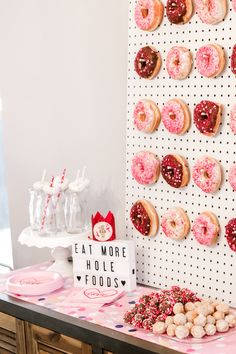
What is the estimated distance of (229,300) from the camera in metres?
2.10

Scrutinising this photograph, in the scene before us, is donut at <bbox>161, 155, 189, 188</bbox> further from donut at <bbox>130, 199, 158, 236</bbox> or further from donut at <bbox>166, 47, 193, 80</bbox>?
donut at <bbox>166, 47, 193, 80</bbox>

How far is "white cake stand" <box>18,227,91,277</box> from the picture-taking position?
2369mm

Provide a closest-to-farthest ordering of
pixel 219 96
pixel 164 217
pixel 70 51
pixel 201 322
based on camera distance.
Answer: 1. pixel 201 322
2. pixel 219 96
3. pixel 164 217
4. pixel 70 51

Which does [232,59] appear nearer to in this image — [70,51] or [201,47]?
[201,47]

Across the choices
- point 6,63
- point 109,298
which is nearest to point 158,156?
point 109,298

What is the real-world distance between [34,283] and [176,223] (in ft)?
1.81

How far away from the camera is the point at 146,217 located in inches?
89.4

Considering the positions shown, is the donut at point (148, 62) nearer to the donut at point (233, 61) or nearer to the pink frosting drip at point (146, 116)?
the pink frosting drip at point (146, 116)

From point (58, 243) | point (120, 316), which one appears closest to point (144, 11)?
point (58, 243)

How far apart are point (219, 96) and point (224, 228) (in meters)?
0.42

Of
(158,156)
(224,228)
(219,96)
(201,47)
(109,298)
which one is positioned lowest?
(109,298)

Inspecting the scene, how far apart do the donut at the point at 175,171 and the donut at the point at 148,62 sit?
29 centimetres

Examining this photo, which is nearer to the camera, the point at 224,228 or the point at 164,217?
the point at 224,228

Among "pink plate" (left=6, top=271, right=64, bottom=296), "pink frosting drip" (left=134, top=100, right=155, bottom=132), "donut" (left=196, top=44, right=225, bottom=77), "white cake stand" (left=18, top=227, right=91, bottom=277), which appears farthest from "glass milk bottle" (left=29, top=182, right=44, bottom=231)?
"donut" (left=196, top=44, right=225, bottom=77)
